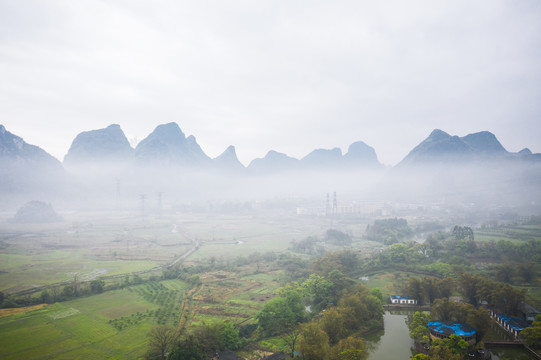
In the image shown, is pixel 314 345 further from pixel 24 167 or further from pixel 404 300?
pixel 24 167

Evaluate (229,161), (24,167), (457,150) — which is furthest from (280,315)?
(229,161)

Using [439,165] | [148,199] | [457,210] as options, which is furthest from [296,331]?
[439,165]

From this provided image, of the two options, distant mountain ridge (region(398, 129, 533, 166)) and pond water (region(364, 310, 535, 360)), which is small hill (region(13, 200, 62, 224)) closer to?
pond water (region(364, 310, 535, 360))

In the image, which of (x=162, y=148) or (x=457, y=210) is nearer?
(x=457, y=210)

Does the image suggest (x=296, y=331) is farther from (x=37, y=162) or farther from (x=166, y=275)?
(x=37, y=162)

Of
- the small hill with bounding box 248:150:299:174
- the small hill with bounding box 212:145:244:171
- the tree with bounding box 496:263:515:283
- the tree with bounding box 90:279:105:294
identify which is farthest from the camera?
the small hill with bounding box 248:150:299:174

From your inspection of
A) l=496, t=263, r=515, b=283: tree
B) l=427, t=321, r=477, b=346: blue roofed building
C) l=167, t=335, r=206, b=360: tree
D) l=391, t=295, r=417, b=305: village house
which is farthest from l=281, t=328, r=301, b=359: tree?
l=496, t=263, r=515, b=283: tree

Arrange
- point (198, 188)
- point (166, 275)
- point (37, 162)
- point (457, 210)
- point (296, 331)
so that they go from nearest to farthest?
1. point (296, 331)
2. point (166, 275)
3. point (457, 210)
4. point (37, 162)
5. point (198, 188)
